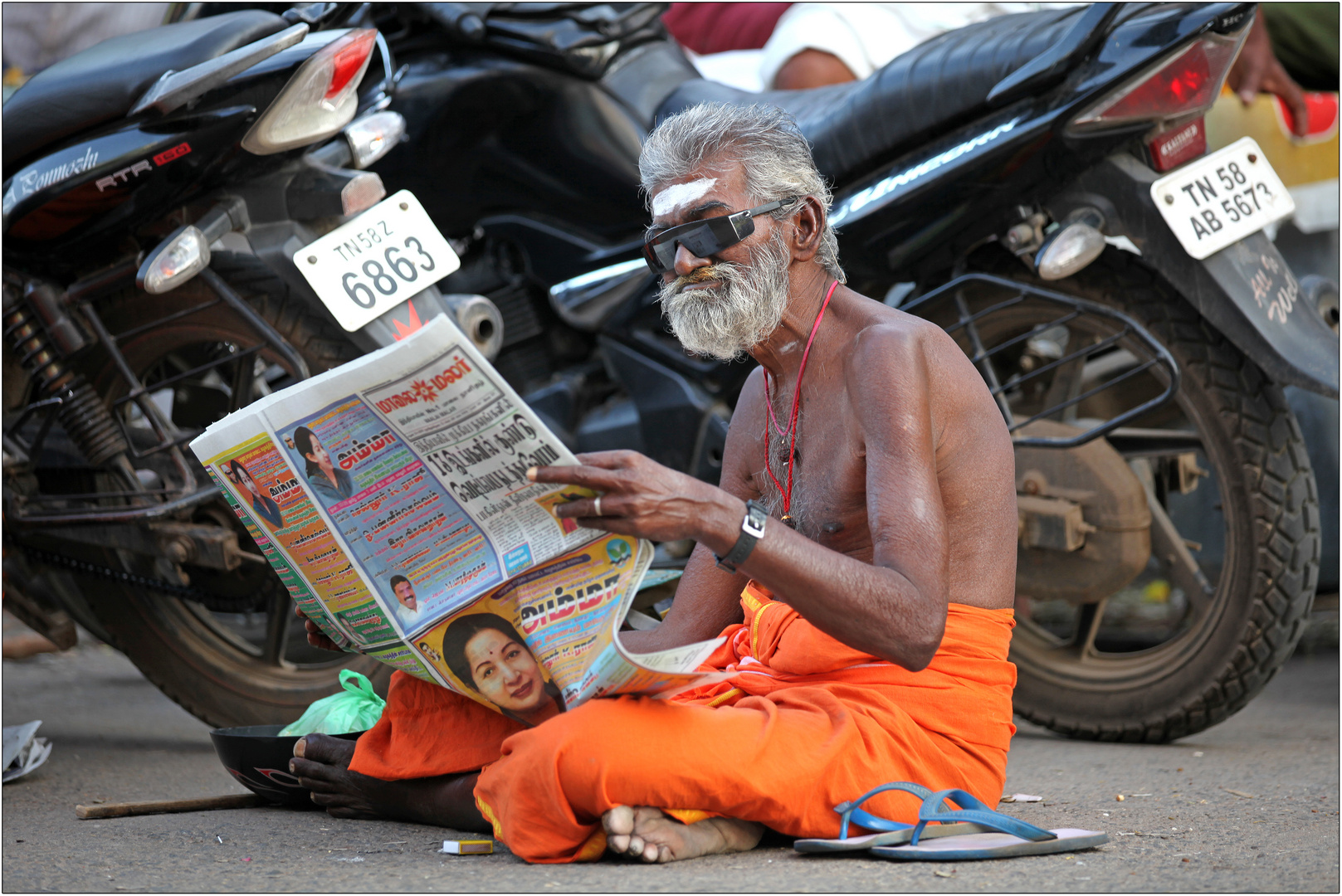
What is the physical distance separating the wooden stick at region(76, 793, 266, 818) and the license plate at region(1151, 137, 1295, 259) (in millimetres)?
2293

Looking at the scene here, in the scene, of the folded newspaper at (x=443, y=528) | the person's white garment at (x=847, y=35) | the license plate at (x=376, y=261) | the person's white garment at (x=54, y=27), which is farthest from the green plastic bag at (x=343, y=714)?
the person's white garment at (x=54, y=27)

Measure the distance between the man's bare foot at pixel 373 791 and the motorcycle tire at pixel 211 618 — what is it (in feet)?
2.11

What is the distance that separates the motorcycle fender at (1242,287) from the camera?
2859 mm

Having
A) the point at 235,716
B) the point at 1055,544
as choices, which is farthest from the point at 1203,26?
the point at 235,716

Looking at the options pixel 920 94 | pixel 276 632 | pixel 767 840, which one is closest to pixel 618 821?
pixel 767 840

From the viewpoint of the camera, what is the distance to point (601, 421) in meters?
3.74

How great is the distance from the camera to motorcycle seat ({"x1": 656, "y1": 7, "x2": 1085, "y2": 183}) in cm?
310

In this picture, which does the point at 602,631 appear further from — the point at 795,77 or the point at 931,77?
the point at 795,77

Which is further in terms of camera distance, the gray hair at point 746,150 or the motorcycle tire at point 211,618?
the motorcycle tire at point 211,618

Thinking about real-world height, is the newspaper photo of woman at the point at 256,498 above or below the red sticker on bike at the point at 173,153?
below

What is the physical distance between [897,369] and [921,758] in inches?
23.7

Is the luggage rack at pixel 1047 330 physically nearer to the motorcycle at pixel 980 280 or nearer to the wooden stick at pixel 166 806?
the motorcycle at pixel 980 280

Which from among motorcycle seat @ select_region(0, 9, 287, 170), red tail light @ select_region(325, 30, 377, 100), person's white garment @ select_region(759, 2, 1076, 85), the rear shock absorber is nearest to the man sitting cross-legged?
red tail light @ select_region(325, 30, 377, 100)

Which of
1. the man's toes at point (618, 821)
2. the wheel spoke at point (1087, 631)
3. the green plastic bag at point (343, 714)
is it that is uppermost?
the man's toes at point (618, 821)
